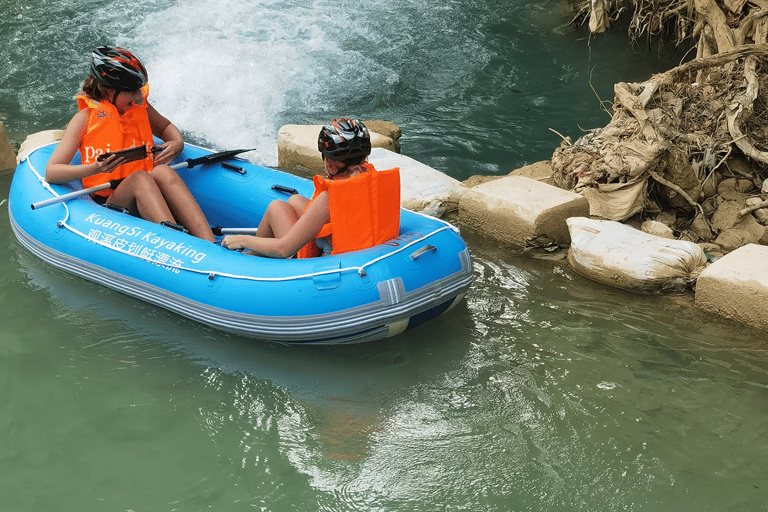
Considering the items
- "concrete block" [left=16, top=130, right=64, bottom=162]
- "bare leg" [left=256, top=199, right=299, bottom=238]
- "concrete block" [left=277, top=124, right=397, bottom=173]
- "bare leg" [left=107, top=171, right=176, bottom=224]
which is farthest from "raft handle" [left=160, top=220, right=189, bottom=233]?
"concrete block" [left=16, top=130, right=64, bottom=162]

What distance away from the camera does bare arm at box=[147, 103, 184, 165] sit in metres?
4.39

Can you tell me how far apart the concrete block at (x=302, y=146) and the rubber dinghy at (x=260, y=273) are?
1.31 metres

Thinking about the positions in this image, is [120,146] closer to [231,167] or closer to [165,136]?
[165,136]

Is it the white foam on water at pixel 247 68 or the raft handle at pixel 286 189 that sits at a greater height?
the raft handle at pixel 286 189

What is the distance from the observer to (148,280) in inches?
152

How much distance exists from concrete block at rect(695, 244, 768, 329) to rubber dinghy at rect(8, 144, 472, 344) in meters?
1.24

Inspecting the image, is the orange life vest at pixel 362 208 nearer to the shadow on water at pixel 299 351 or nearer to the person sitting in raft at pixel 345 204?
the person sitting in raft at pixel 345 204

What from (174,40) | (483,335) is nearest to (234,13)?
(174,40)

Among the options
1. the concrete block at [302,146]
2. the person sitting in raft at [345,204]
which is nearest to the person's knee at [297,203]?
the person sitting in raft at [345,204]

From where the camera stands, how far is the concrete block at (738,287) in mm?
3773

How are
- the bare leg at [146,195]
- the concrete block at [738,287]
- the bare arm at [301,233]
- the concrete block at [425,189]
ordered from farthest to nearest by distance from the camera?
1. the concrete block at [425,189]
2. the bare leg at [146,195]
3. the concrete block at [738,287]
4. the bare arm at [301,233]

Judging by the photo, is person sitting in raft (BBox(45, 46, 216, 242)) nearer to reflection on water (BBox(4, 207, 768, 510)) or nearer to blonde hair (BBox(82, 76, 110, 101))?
blonde hair (BBox(82, 76, 110, 101))

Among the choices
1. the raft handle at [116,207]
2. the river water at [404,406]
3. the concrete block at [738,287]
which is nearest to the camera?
the river water at [404,406]

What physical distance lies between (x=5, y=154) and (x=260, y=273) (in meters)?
3.12
